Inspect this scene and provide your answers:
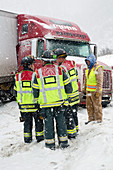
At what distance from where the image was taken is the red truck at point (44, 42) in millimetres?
8258

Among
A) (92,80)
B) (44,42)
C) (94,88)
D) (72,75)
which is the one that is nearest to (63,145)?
(72,75)

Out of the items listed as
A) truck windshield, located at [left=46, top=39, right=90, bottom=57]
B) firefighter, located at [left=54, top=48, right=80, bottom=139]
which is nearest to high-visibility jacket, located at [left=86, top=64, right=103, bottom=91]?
firefighter, located at [left=54, top=48, right=80, bottom=139]

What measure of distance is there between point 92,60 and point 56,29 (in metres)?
3.59

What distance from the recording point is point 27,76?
461 cm

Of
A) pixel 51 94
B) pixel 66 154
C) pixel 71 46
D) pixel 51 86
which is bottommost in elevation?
pixel 66 154

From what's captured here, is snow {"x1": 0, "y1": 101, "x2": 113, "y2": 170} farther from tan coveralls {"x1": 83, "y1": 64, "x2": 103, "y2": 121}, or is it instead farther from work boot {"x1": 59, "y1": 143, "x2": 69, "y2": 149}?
tan coveralls {"x1": 83, "y1": 64, "x2": 103, "y2": 121}

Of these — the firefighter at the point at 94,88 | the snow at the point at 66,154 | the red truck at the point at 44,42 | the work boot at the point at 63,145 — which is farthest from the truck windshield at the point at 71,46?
the work boot at the point at 63,145

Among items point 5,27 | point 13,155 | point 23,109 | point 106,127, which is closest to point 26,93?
point 23,109

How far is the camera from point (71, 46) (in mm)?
8836

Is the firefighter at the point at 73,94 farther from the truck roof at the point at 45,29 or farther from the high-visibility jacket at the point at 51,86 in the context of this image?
the truck roof at the point at 45,29

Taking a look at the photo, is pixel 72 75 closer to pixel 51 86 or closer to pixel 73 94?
pixel 73 94

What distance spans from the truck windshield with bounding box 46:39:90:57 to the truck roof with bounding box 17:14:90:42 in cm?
18

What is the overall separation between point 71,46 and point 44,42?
1.21 m

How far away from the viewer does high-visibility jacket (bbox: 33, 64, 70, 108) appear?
404 cm
